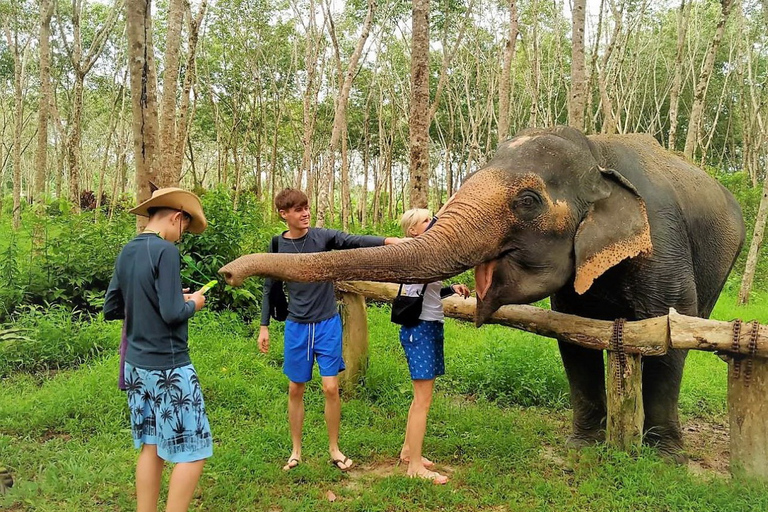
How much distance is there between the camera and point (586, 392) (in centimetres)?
450

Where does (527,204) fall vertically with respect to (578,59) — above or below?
below

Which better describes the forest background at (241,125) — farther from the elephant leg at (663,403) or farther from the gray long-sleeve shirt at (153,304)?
the gray long-sleeve shirt at (153,304)

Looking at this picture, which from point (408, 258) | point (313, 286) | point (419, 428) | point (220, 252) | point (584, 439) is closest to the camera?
point (408, 258)

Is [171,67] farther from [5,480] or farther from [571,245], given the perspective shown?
[571,245]

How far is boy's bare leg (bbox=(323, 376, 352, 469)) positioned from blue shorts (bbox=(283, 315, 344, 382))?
66 mm

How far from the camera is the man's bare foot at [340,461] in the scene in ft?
13.1

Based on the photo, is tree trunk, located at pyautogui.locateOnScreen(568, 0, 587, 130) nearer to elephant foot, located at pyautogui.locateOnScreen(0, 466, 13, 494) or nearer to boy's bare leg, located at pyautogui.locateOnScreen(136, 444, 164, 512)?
boy's bare leg, located at pyautogui.locateOnScreen(136, 444, 164, 512)

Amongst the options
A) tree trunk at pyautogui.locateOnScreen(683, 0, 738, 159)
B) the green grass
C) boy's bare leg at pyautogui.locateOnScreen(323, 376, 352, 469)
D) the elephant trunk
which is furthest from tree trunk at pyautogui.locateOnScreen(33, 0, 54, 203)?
tree trunk at pyautogui.locateOnScreen(683, 0, 738, 159)

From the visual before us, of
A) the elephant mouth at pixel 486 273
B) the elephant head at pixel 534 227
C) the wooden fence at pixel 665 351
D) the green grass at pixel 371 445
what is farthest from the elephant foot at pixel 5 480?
the wooden fence at pixel 665 351

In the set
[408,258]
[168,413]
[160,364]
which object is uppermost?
[408,258]

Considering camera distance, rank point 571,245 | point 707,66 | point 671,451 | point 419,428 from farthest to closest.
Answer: point 707,66 < point 671,451 < point 419,428 < point 571,245

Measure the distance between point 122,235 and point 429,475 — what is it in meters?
6.04

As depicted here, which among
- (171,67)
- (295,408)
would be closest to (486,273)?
(295,408)

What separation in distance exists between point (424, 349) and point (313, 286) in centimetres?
84
